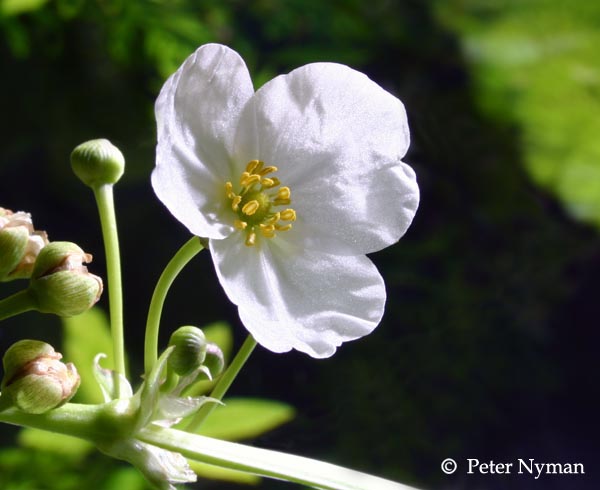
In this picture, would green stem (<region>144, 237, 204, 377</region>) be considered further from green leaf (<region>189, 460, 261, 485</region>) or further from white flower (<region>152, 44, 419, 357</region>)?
green leaf (<region>189, 460, 261, 485</region>)

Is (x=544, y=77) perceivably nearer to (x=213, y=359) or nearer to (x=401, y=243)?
(x=401, y=243)

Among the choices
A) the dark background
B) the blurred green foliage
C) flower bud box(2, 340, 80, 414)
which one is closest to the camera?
flower bud box(2, 340, 80, 414)

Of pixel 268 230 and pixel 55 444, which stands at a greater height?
pixel 268 230

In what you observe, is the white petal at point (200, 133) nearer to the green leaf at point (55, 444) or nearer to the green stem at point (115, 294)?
the green stem at point (115, 294)

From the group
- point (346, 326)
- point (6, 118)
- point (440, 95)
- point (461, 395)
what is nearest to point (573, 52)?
point (440, 95)

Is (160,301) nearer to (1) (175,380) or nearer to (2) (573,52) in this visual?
(1) (175,380)

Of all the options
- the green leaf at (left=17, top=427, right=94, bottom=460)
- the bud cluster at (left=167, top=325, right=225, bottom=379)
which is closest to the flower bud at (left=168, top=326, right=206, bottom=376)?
the bud cluster at (left=167, top=325, right=225, bottom=379)

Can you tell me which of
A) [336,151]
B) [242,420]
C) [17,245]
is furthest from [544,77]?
[17,245]
